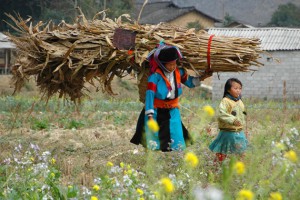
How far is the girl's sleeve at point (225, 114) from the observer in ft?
24.7

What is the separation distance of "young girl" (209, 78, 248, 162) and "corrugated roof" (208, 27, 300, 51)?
18064 millimetres

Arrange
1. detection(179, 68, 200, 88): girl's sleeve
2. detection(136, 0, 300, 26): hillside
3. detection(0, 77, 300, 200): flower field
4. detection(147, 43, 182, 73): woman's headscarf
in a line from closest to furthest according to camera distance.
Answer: detection(0, 77, 300, 200): flower field < detection(147, 43, 182, 73): woman's headscarf < detection(179, 68, 200, 88): girl's sleeve < detection(136, 0, 300, 26): hillside

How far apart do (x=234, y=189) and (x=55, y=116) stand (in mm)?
7570

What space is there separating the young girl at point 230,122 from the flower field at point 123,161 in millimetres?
202

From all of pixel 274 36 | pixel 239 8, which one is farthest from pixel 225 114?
pixel 239 8

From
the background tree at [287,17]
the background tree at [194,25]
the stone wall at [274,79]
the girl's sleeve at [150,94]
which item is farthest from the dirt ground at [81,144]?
the background tree at [287,17]

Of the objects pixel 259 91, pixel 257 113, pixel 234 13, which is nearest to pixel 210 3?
pixel 234 13

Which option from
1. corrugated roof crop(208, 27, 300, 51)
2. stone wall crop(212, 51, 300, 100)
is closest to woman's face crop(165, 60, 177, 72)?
stone wall crop(212, 51, 300, 100)

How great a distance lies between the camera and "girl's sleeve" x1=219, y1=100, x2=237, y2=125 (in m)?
7.54

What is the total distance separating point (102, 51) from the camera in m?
8.21

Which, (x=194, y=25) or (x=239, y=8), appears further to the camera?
(x=239, y=8)

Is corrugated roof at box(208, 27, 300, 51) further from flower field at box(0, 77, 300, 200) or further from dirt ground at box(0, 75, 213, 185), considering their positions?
dirt ground at box(0, 75, 213, 185)

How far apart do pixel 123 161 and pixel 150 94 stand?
811mm

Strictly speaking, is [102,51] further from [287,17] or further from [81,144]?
[287,17]
